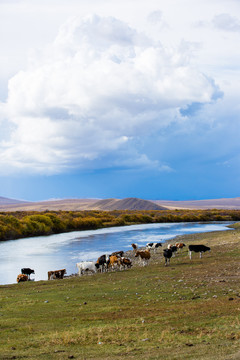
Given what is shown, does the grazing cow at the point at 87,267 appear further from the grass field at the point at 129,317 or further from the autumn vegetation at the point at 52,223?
the autumn vegetation at the point at 52,223

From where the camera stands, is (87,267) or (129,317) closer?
(129,317)

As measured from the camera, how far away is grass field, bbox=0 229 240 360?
8938 mm

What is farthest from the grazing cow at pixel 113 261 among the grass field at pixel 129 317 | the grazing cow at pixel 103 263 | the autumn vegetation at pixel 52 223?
the autumn vegetation at pixel 52 223

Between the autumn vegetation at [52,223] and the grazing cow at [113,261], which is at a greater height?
the autumn vegetation at [52,223]

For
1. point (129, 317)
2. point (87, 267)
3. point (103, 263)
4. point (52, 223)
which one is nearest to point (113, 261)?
point (103, 263)

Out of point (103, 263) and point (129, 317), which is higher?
point (103, 263)

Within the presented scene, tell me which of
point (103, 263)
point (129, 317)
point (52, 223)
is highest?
point (52, 223)

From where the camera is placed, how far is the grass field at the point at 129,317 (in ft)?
29.3

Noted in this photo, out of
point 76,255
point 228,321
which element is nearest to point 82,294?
point 228,321

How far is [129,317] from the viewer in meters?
12.2

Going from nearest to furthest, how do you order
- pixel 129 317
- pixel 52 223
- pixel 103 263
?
pixel 129 317
pixel 103 263
pixel 52 223

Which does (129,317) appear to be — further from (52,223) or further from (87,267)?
(52,223)

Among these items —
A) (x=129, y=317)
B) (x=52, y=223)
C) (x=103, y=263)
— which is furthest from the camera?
(x=52, y=223)

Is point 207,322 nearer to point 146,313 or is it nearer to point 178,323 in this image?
point 178,323
